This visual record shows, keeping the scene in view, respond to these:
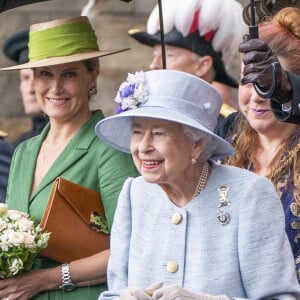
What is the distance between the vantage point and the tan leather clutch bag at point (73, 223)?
6.68m

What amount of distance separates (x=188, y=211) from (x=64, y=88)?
141 centimetres

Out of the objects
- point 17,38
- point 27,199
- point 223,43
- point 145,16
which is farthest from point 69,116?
point 145,16

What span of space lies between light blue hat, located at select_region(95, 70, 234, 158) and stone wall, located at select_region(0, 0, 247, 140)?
14.1 feet

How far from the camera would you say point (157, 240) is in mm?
5922

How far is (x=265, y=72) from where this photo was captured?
5.69 m

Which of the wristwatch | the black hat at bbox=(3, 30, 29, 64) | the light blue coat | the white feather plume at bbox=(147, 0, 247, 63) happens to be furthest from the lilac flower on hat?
the black hat at bbox=(3, 30, 29, 64)

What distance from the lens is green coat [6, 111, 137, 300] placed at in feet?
22.1

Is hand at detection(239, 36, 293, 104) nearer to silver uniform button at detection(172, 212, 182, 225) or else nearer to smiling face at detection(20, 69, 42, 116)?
silver uniform button at detection(172, 212, 182, 225)

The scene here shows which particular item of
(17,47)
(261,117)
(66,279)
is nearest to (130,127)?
(261,117)

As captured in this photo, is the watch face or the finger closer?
the finger

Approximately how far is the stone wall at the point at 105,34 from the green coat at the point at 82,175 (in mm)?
3409

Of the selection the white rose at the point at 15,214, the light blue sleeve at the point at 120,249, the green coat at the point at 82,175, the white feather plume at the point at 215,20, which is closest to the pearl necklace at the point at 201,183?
the light blue sleeve at the point at 120,249

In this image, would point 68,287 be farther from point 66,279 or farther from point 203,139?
point 203,139

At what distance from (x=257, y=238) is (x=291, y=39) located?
1.18 meters
